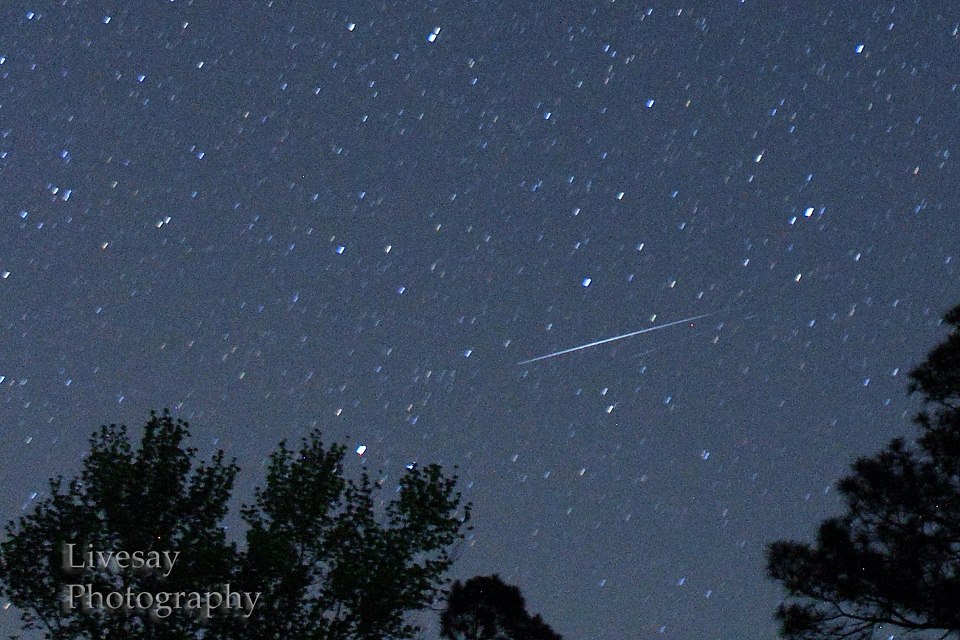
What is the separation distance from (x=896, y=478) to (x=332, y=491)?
511 inches

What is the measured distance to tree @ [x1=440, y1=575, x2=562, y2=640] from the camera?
984 inches

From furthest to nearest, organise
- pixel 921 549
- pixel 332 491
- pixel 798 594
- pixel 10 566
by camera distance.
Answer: pixel 332 491 → pixel 10 566 → pixel 798 594 → pixel 921 549

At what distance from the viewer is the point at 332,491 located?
68.4 feet

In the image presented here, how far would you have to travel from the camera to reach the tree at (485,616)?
984 inches

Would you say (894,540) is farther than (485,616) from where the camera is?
No

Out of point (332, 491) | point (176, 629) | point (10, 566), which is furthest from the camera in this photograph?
point (332, 491)

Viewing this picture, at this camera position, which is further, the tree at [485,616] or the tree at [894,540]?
the tree at [485,616]

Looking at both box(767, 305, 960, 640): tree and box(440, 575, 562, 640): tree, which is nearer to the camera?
box(767, 305, 960, 640): tree

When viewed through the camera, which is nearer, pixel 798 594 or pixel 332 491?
pixel 798 594

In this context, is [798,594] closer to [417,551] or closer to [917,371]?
[917,371]

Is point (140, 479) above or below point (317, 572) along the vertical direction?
above

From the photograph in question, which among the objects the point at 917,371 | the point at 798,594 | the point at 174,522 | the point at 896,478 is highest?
the point at 174,522

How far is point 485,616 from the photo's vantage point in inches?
990

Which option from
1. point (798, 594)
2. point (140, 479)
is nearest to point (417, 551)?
point (140, 479)
